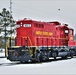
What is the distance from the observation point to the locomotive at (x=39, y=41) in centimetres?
2089

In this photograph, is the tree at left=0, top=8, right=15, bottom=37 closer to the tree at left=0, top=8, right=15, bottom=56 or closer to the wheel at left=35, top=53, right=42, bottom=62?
the tree at left=0, top=8, right=15, bottom=56

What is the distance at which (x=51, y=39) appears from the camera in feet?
81.9

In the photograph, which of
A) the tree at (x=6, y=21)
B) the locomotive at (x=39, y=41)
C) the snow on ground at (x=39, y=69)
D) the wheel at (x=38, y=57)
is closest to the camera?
the snow on ground at (x=39, y=69)

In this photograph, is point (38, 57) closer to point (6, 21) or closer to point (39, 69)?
point (39, 69)

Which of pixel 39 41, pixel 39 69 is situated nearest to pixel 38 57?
pixel 39 41

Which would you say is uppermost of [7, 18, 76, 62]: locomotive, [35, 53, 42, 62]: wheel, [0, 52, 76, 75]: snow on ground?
[7, 18, 76, 62]: locomotive

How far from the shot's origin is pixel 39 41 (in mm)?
23172

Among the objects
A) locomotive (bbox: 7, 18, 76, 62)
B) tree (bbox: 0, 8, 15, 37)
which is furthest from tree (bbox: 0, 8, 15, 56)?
locomotive (bbox: 7, 18, 76, 62)

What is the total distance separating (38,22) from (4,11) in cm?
2765

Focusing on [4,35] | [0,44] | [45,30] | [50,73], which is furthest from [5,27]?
[50,73]

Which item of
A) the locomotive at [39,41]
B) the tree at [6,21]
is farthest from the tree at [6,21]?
the locomotive at [39,41]

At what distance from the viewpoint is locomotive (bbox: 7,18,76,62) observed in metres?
20.9

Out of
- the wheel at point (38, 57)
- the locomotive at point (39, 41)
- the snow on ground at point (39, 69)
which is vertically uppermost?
the locomotive at point (39, 41)

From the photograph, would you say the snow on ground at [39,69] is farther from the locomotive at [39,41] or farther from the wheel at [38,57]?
the wheel at [38,57]
